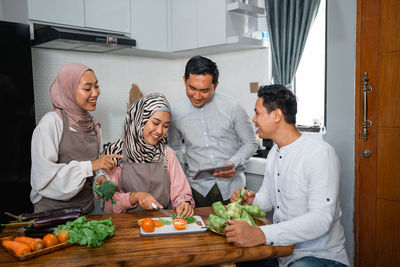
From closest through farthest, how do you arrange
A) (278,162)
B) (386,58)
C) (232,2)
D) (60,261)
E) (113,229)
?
(60,261)
(113,229)
(278,162)
(386,58)
(232,2)

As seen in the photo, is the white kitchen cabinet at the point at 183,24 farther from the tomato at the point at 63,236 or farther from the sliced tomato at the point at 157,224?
the tomato at the point at 63,236

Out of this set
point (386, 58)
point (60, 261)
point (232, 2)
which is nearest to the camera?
point (60, 261)

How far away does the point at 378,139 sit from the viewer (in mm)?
2758

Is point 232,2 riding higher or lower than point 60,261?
higher

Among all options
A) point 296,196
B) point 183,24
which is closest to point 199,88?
point 296,196

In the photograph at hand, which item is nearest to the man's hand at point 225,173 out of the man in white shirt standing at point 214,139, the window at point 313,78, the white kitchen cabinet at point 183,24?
the man in white shirt standing at point 214,139

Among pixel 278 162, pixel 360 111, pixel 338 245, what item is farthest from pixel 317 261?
pixel 360 111

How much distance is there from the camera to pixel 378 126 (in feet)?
9.03

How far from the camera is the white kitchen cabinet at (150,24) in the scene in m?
3.73

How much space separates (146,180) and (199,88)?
75 centimetres

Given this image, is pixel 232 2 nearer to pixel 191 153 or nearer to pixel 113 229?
pixel 191 153

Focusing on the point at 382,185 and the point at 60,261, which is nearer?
the point at 60,261

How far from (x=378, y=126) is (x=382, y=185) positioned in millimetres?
456

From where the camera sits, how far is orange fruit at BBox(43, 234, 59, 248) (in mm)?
1521
